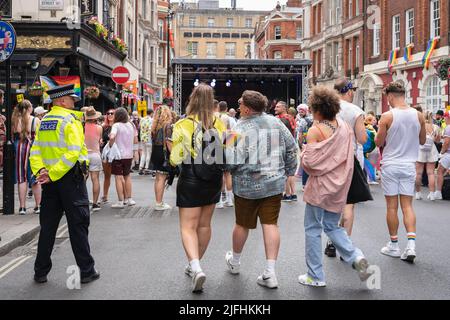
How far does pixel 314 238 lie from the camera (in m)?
5.18

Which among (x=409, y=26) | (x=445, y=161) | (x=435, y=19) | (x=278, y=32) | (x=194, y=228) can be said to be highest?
(x=278, y=32)

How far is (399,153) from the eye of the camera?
633cm

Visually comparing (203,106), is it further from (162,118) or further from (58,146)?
(162,118)

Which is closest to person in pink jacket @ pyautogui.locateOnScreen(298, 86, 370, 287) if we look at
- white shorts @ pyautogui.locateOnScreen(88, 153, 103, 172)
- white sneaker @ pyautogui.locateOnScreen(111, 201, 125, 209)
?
white shorts @ pyautogui.locateOnScreen(88, 153, 103, 172)

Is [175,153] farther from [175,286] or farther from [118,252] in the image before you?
[118,252]

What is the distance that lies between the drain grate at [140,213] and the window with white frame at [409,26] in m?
23.4

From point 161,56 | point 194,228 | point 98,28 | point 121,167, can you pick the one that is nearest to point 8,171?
point 121,167

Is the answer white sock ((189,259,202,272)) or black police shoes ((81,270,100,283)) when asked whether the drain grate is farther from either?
white sock ((189,259,202,272))

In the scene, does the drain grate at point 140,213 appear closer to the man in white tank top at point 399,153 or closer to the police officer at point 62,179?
the police officer at point 62,179

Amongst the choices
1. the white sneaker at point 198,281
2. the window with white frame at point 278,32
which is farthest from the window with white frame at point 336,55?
the white sneaker at point 198,281

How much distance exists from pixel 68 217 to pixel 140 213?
4320 millimetres

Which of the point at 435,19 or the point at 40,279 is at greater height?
the point at 435,19
